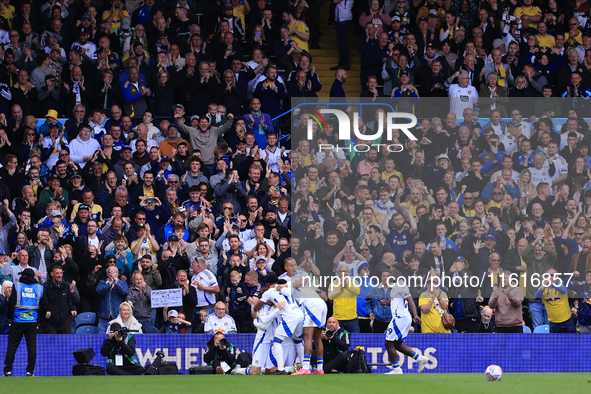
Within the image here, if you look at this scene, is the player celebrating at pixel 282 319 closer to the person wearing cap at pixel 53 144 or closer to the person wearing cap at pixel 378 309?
the person wearing cap at pixel 378 309

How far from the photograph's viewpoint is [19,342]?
46.6ft

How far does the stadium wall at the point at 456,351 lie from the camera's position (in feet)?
48.3

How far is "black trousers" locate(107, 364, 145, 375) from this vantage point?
14.0 meters

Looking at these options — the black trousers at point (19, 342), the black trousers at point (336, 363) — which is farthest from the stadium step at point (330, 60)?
the black trousers at point (19, 342)

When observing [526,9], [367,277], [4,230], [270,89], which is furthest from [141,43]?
[526,9]

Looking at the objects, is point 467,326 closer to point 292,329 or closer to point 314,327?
point 314,327

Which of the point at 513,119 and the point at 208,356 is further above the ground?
the point at 513,119

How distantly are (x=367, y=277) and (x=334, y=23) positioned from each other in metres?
8.92

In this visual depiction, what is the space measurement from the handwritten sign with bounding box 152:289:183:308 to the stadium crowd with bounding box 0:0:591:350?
20 centimetres

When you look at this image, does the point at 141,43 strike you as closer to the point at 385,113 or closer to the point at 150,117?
the point at 150,117

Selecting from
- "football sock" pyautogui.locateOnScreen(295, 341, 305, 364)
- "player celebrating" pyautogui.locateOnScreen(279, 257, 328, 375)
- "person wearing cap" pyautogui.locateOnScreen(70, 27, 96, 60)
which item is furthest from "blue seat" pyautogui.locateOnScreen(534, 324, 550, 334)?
"person wearing cap" pyautogui.locateOnScreen(70, 27, 96, 60)

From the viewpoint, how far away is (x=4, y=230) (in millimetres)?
16188

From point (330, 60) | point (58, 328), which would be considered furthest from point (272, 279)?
point (330, 60)

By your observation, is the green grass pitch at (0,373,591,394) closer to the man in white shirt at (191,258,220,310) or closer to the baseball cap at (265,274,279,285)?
the baseball cap at (265,274,279,285)
